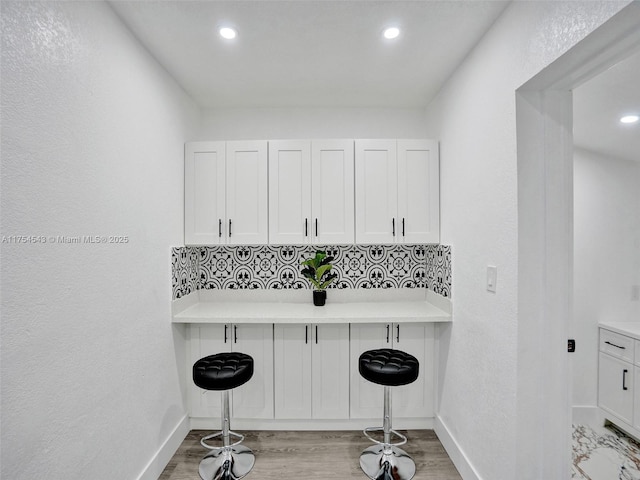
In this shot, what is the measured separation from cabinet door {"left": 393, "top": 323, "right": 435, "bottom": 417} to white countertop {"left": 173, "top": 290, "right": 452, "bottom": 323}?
183mm

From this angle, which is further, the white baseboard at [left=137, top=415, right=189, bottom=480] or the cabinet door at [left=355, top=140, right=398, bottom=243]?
the cabinet door at [left=355, top=140, right=398, bottom=243]

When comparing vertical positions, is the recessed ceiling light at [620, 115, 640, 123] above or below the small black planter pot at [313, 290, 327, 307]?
above

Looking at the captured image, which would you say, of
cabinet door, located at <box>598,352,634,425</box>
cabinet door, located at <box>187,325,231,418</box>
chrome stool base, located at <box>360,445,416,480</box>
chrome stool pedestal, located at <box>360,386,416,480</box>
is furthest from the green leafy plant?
cabinet door, located at <box>598,352,634,425</box>

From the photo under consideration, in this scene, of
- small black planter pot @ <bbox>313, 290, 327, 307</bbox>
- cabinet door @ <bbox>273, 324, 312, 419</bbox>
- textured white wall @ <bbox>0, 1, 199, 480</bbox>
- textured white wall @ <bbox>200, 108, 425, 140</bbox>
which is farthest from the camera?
textured white wall @ <bbox>200, 108, 425, 140</bbox>

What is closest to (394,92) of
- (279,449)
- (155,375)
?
(155,375)

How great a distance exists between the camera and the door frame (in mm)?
1406

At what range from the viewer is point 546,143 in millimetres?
1409

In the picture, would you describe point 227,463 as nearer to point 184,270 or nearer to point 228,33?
point 184,270

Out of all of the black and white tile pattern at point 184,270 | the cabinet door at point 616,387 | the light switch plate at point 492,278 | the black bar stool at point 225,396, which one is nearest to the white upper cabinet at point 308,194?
the black and white tile pattern at point 184,270

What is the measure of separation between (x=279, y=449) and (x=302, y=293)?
1180 millimetres

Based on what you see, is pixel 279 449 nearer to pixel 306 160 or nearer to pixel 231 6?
pixel 306 160

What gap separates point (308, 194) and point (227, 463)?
1.97 m

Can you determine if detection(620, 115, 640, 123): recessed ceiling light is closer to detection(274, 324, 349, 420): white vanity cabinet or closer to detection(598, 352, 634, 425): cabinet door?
detection(598, 352, 634, 425): cabinet door

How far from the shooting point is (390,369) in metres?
1.85
